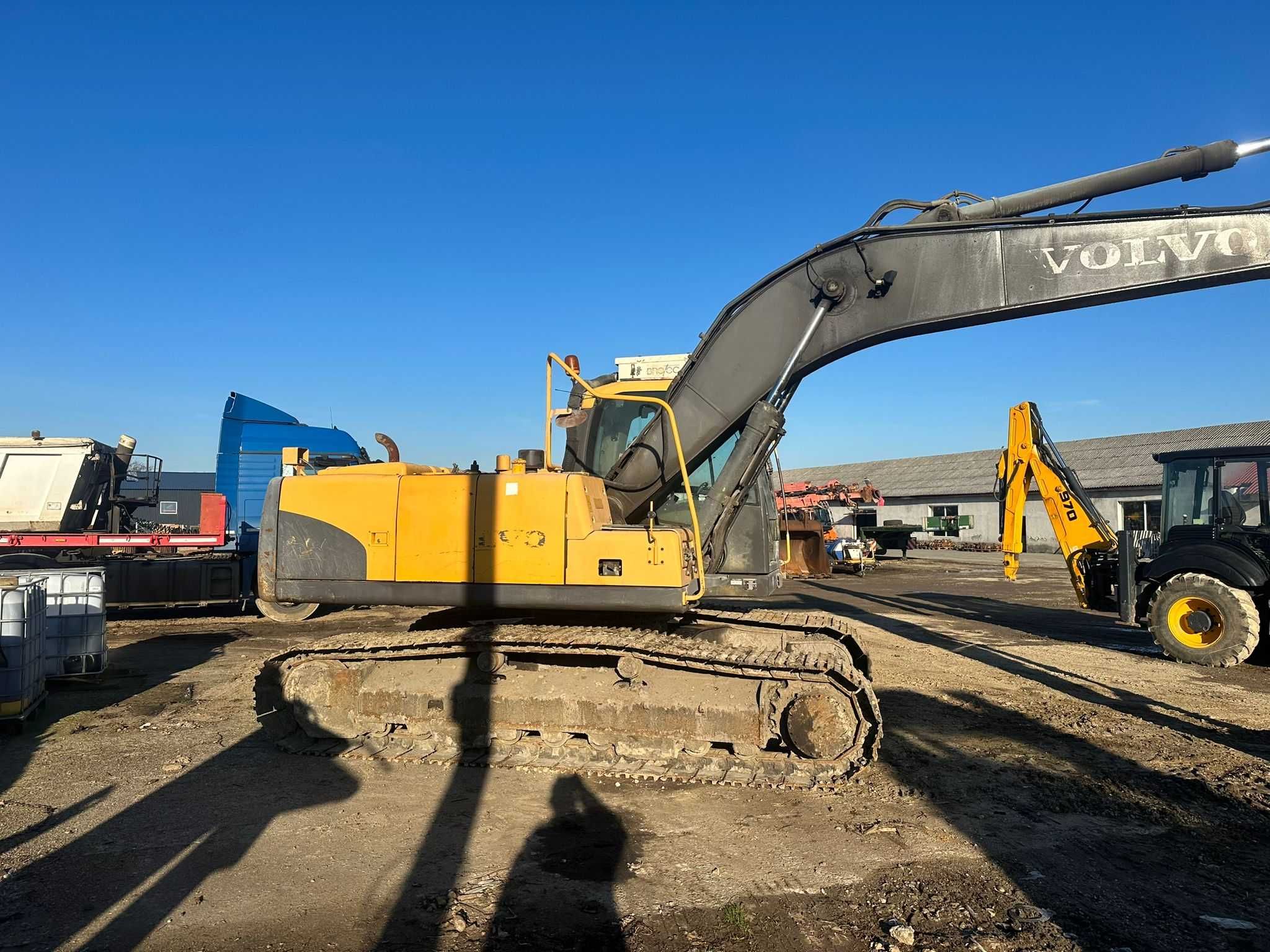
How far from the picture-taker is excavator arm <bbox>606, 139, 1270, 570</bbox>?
566 centimetres

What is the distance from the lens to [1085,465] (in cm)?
3906

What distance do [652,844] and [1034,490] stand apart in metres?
31.1

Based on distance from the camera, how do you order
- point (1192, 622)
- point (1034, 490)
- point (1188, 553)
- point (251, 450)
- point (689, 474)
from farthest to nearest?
1. point (1034, 490)
2. point (251, 450)
3. point (1188, 553)
4. point (1192, 622)
5. point (689, 474)

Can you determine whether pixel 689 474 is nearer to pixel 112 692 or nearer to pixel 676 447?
pixel 676 447

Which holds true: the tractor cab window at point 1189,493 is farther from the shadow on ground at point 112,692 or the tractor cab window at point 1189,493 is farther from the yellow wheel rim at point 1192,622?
the shadow on ground at point 112,692

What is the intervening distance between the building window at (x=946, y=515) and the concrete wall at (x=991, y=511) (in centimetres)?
13

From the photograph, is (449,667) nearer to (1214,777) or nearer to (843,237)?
(843,237)

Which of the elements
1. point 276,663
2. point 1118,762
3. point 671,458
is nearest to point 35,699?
point 276,663

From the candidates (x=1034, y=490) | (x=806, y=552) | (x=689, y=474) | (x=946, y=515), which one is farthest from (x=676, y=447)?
(x=946, y=515)

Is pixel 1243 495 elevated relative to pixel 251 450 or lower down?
lower down

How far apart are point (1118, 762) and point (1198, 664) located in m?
5.28

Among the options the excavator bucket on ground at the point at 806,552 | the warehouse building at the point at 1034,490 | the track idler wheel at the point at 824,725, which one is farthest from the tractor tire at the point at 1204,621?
the warehouse building at the point at 1034,490

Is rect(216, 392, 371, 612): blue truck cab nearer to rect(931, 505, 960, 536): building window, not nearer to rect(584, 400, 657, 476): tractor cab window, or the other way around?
rect(584, 400, 657, 476): tractor cab window

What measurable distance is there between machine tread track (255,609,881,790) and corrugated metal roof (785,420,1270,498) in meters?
24.4
